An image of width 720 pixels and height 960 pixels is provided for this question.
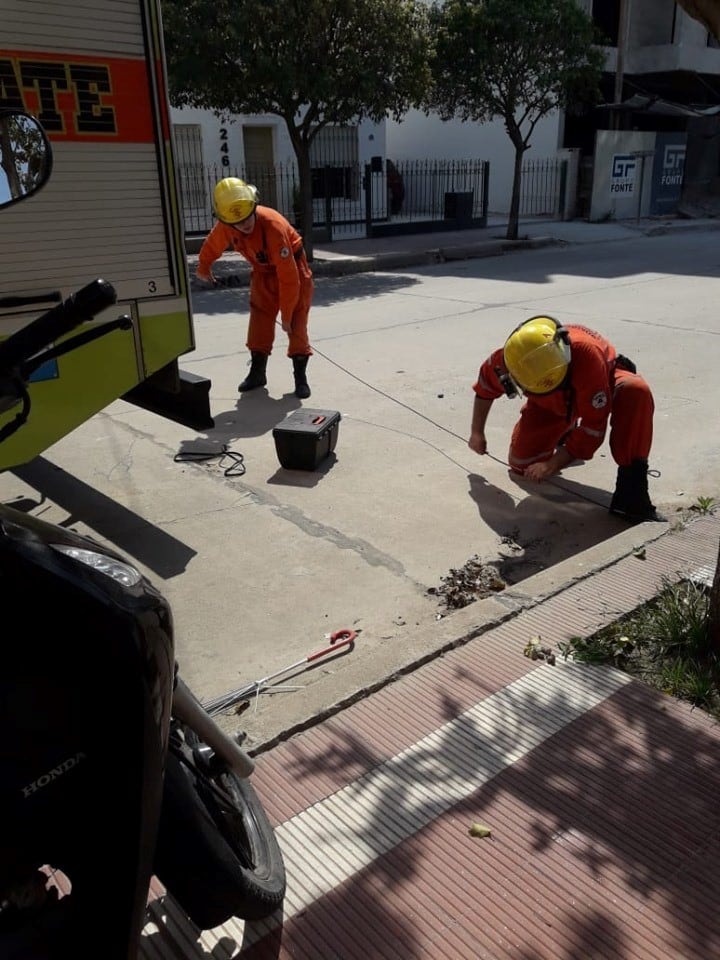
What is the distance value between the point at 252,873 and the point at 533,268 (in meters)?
14.7

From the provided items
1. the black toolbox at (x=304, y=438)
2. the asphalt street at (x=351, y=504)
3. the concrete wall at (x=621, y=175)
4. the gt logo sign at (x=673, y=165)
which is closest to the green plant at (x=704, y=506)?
the asphalt street at (x=351, y=504)

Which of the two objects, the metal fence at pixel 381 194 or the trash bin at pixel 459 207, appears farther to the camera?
the trash bin at pixel 459 207

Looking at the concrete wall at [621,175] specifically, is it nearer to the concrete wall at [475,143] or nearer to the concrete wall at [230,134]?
the concrete wall at [475,143]

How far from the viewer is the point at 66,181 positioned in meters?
3.94

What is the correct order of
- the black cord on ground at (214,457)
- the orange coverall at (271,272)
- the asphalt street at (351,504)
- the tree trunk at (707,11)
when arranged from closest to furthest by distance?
the tree trunk at (707,11) → the asphalt street at (351,504) → the black cord on ground at (214,457) → the orange coverall at (271,272)

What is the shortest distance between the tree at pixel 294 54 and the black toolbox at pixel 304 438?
9094 mm

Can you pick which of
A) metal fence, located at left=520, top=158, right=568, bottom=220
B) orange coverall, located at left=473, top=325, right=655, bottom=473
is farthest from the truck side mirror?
metal fence, located at left=520, top=158, right=568, bottom=220

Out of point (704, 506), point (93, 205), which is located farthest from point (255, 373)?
point (704, 506)

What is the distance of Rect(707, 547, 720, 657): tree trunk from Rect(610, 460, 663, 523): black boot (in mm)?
1618

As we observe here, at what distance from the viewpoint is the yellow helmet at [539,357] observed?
4387 mm

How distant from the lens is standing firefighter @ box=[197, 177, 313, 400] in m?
6.58

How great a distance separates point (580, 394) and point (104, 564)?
3480 mm

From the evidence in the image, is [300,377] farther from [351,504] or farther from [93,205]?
[93,205]

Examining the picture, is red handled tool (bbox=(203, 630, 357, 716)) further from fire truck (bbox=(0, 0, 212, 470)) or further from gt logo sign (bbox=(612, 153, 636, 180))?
gt logo sign (bbox=(612, 153, 636, 180))
